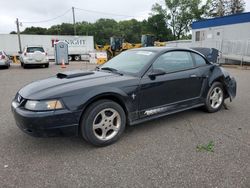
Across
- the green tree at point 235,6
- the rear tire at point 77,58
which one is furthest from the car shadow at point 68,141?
the green tree at point 235,6

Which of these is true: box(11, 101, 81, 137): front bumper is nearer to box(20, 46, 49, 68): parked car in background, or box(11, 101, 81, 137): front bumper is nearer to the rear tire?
box(20, 46, 49, 68): parked car in background

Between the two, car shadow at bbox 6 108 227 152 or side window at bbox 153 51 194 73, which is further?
side window at bbox 153 51 194 73

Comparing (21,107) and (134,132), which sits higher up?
(21,107)

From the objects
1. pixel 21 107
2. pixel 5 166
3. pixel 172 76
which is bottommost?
pixel 5 166

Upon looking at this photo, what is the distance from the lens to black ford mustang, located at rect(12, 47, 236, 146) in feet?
9.73

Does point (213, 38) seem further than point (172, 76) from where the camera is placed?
Yes

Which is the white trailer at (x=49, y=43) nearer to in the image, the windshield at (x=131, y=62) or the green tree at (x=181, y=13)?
the windshield at (x=131, y=62)

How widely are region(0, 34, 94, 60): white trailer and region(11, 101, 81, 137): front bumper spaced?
25.4 m

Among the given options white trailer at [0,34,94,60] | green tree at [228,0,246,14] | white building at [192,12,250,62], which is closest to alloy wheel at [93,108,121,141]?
white building at [192,12,250,62]

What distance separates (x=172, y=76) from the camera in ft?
13.2

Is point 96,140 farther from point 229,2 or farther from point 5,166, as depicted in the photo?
point 229,2

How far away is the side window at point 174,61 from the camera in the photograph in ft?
13.1

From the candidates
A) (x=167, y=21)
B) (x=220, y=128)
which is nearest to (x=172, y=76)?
(x=220, y=128)

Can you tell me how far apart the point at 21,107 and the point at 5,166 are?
2.58ft
